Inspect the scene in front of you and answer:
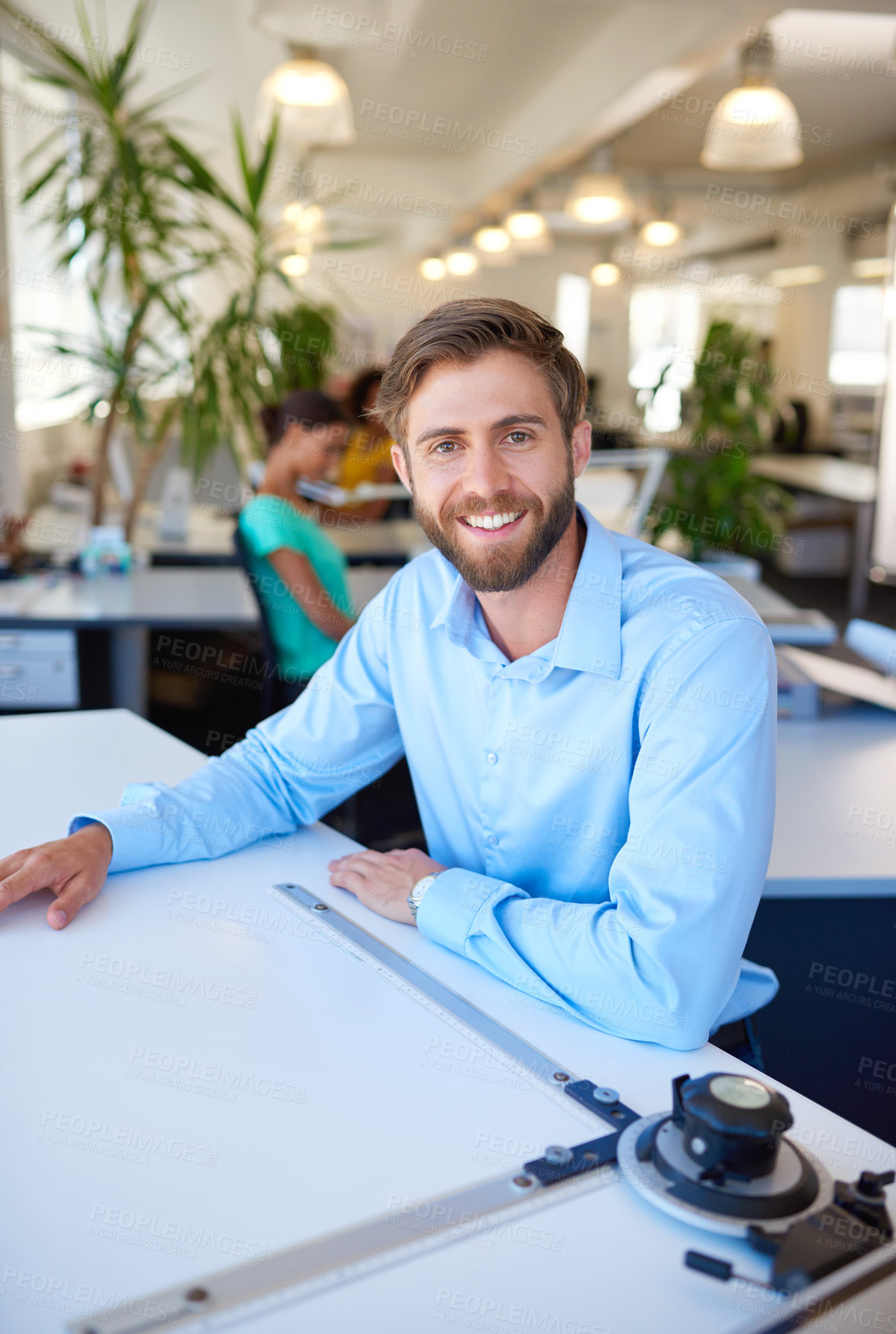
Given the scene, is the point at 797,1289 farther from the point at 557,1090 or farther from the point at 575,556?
the point at 575,556

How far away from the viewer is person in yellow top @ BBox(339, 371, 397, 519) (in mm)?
6176

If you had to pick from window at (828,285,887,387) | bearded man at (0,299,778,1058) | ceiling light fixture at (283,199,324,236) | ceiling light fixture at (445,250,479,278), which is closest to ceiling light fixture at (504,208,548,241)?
ceiling light fixture at (283,199,324,236)

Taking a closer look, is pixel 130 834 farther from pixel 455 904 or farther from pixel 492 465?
pixel 492 465

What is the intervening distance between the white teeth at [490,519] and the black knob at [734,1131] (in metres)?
0.82

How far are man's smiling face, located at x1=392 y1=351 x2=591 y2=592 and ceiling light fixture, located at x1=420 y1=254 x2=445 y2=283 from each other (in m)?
14.6

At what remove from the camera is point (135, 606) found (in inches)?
142

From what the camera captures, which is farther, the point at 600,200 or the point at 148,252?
the point at 600,200

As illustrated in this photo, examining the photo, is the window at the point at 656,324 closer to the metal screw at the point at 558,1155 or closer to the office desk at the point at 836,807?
the office desk at the point at 836,807

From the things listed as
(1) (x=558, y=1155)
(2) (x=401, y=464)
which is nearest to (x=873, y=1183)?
(1) (x=558, y=1155)

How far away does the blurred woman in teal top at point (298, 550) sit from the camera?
325 centimetres

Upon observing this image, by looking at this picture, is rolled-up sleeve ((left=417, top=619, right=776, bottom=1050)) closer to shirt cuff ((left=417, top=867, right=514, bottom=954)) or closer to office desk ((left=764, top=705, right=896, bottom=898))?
shirt cuff ((left=417, top=867, right=514, bottom=954))

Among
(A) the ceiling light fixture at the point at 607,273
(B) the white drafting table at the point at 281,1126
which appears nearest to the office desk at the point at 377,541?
(B) the white drafting table at the point at 281,1126

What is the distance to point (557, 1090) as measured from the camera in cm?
105

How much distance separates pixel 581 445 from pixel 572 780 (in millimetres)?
512
